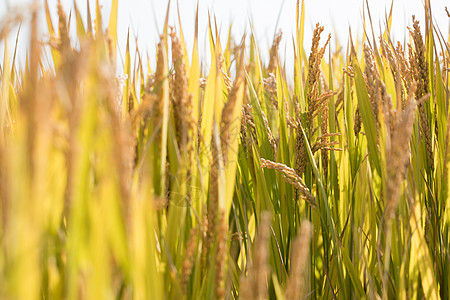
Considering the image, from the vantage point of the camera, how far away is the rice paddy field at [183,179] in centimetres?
31

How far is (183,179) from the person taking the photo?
60 centimetres

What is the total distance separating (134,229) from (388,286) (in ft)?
2.14

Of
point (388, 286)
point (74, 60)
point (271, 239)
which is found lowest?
point (388, 286)

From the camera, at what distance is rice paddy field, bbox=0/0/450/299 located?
31 cm

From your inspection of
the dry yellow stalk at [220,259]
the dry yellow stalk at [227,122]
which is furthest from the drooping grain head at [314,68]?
the dry yellow stalk at [220,259]

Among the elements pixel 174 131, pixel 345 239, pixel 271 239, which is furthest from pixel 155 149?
pixel 345 239

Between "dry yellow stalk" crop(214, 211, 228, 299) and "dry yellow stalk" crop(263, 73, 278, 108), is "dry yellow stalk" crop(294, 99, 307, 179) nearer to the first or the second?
"dry yellow stalk" crop(263, 73, 278, 108)

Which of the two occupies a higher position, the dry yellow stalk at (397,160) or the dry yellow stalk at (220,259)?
the dry yellow stalk at (397,160)

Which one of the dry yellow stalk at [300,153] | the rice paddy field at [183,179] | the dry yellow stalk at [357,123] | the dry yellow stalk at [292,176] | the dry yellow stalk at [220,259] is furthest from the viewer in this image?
the dry yellow stalk at [357,123]

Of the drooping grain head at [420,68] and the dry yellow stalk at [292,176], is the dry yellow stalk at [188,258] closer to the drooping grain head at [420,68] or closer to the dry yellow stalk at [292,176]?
the dry yellow stalk at [292,176]

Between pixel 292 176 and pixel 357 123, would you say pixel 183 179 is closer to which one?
pixel 292 176

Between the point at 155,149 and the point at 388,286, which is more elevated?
the point at 155,149

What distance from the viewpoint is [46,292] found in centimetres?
56

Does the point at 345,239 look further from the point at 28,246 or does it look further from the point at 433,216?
the point at 28,246
